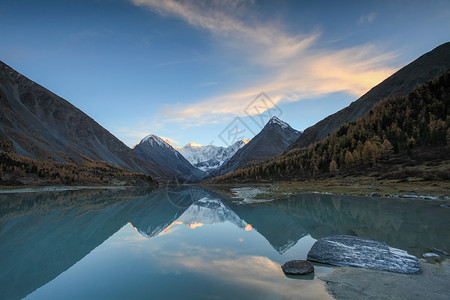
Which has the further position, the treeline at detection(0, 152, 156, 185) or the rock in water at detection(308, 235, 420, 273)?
the treeline at detection(0, 152, 156, 185)

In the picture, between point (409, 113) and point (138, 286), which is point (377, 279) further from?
point (409, 113)

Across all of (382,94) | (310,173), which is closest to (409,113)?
(310,173)

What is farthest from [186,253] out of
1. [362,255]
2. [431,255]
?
[431,255]

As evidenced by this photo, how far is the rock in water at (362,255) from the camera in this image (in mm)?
11828

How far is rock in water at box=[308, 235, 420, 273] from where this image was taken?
11828 mm

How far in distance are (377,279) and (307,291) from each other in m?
3.37

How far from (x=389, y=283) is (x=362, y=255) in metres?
3.07

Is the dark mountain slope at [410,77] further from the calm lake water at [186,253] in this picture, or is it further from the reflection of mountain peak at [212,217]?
the calm lake water at [186,253]

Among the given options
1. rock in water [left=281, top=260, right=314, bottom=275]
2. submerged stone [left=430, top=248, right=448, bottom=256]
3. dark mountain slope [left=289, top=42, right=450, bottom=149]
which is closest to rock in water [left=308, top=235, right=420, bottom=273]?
rock in water [left=281, top=260, right=314, bottom=275]

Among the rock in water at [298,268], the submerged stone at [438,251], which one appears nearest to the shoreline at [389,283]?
the rock in water at [298,268]

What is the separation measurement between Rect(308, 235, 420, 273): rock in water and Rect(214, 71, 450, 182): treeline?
70.7 metres

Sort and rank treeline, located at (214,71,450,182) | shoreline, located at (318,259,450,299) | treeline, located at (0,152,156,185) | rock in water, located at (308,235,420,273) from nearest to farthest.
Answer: shoreline, located at (318,259,450,299), rock in water, located at (308,235,420,273), treeline, located at (214,71,450,182), treeline, located at (0,152,156,185)

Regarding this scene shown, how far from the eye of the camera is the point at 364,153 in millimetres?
86438

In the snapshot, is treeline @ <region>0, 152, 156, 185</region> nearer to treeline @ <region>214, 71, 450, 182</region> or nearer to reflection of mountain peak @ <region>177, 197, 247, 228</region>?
reflection of mountain peak @ <region>177, 197, 247, 228</region>
